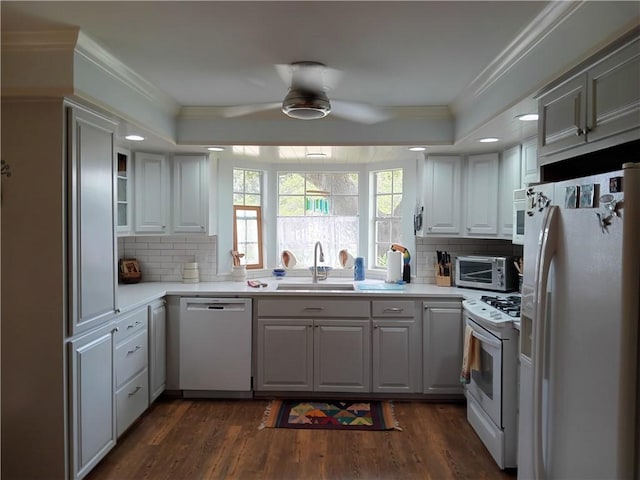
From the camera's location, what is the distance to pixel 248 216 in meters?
4.64

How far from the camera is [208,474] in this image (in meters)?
2.64

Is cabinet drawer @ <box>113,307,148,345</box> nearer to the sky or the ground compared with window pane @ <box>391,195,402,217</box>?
nearer to the ground

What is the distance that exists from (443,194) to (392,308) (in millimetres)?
1134

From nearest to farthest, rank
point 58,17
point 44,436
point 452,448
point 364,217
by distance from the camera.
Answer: point 58,17 → point 44,436 → point 452,448 → point 364,217

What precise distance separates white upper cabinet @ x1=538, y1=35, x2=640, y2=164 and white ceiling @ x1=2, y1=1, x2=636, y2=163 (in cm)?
30

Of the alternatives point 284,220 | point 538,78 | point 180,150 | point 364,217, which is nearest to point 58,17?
point 180,150

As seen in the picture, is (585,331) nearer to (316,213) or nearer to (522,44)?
(522,44)

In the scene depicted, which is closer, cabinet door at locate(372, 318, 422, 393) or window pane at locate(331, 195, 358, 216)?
cabinet door at locate(372, 318, 422, 393)

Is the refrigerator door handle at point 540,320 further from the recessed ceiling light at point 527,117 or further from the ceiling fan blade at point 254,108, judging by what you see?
the ceiling fan blade at point 254,108

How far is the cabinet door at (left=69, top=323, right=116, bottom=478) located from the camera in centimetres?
234

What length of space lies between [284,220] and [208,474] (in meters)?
2.68

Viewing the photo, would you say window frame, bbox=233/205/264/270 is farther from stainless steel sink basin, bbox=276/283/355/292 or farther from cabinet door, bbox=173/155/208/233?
stainless steel sink basin, bbox=276/283/355/292

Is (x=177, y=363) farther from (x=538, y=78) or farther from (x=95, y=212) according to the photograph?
(x=538, y=78)

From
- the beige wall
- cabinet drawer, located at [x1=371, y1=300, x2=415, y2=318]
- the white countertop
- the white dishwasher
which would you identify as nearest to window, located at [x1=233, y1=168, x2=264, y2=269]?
the white countertop
